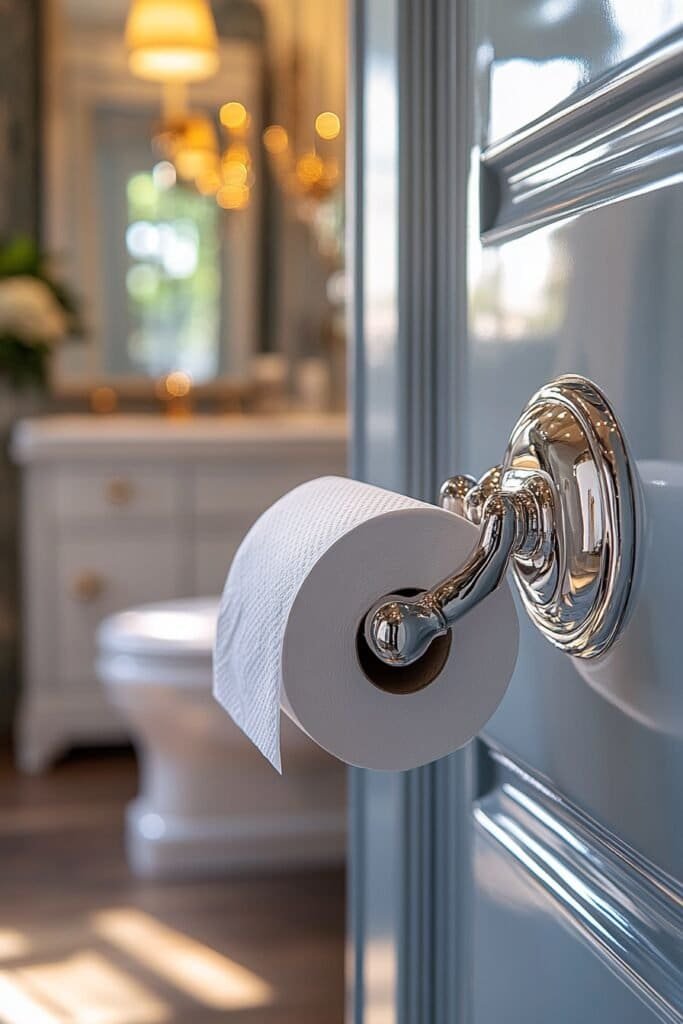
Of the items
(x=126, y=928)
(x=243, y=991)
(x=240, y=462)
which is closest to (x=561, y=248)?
(x=243, y=991)

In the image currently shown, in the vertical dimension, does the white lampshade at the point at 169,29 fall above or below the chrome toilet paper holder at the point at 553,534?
above

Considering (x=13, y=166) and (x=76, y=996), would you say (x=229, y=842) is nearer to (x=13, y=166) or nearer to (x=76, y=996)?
(x=76, y=996)

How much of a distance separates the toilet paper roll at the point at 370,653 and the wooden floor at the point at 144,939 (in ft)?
4.67

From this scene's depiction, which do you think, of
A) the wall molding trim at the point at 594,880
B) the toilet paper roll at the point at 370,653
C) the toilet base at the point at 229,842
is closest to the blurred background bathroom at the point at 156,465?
the toilet base at the point at 229,842

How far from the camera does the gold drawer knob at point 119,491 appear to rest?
121 inches

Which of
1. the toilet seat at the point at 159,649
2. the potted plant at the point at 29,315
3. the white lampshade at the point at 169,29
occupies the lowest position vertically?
the toilet seat at the point at 159,649

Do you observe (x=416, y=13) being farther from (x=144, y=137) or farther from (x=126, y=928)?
(x=144, y=137)

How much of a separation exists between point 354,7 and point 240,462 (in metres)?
2.26

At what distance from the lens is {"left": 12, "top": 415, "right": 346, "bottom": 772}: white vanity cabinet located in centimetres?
307

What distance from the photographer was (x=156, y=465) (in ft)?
10.2

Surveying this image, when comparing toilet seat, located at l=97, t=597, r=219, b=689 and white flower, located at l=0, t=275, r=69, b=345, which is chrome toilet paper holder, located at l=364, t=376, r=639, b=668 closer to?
toilet seat, located at l=97, t=597, r=219, b=689

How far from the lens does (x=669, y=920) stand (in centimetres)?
50

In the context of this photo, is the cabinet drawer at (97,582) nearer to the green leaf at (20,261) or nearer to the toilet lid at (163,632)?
the toilet lid at (163,632)

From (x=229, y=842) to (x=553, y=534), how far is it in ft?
6.70
